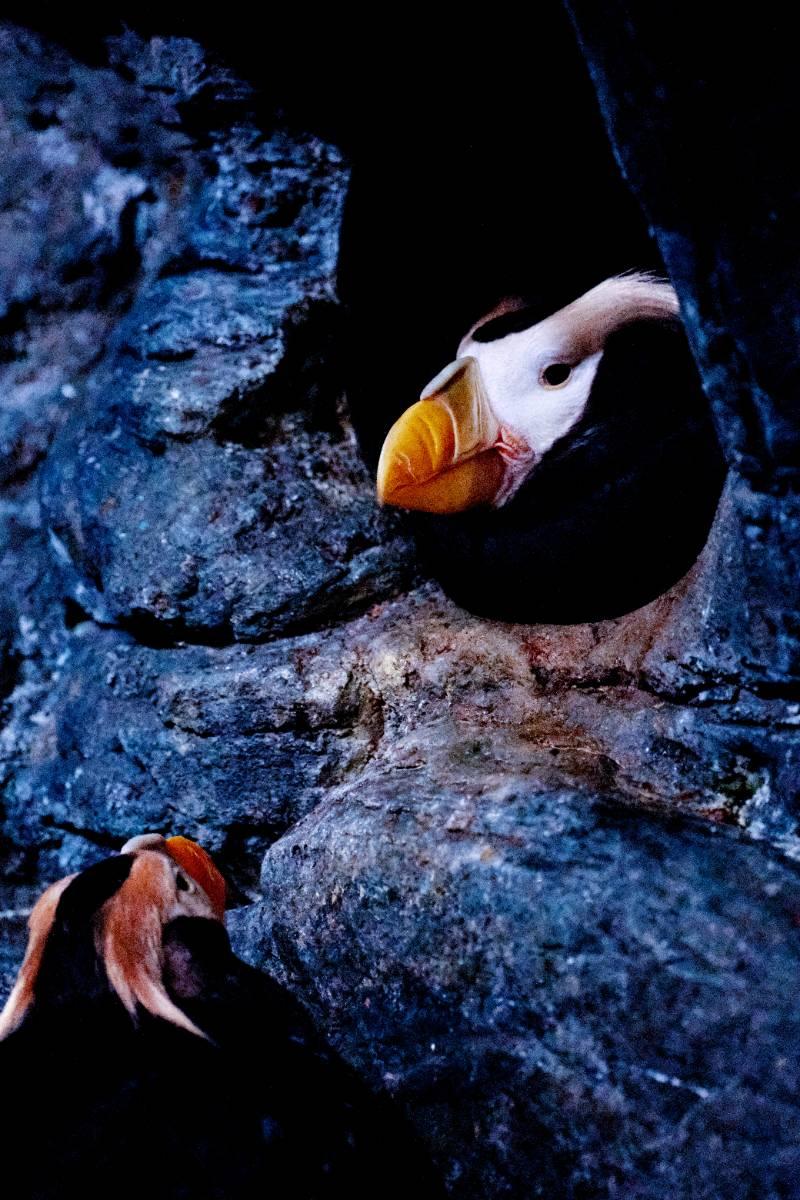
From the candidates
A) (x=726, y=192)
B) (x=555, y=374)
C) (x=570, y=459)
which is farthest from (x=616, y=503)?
(x=726, y=192)

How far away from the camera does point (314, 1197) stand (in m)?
1.09

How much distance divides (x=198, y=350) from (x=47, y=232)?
1.65 feet

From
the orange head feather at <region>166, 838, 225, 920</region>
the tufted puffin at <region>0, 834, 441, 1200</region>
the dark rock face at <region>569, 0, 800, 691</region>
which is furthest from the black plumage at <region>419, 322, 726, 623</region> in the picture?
the tufted puffin at <region>0, 834, 441, 1200</region>

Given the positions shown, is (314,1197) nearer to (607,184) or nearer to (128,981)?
(128,981)

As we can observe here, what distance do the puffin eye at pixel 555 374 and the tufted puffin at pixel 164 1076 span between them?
34.3 inches

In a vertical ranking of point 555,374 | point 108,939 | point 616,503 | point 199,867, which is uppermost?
point 555,374

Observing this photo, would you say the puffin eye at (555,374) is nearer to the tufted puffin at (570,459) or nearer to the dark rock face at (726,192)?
the tufted puffin at (570,459)

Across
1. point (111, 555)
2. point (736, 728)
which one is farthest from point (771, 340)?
point (111, 555)

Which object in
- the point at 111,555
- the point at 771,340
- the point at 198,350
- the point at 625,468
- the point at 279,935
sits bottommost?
the point at 279,935

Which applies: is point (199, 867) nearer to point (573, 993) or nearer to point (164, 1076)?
point (164, 1076)

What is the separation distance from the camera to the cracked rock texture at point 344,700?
109 cm

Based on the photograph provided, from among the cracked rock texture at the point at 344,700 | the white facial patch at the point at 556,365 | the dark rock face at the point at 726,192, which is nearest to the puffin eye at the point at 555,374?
the white facial patch at the point at 556,365

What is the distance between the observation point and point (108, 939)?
1230 mm

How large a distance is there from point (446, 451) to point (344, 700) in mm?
390
